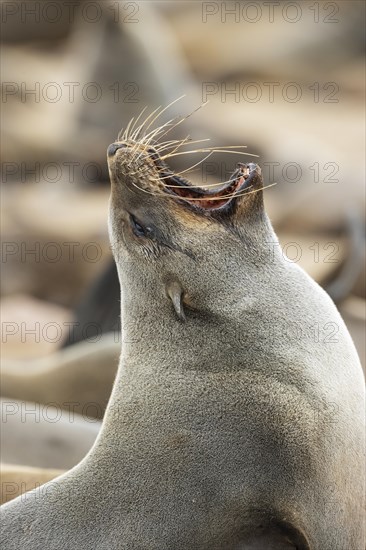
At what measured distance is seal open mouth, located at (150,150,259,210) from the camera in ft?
13.9

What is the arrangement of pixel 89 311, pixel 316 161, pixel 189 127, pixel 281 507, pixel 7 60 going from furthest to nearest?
pixel 7 60 → pixel 189 127 → pixel 316 161 → pixel 89 311 → pixel 281 507

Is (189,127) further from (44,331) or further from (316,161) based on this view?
(44,331)

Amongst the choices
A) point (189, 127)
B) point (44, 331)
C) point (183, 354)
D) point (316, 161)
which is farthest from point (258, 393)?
point (189, 127)

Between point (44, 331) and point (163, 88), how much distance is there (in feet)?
19.2

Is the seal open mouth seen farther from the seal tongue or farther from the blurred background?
the blurred background

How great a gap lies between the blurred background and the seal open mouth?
1.61 metres

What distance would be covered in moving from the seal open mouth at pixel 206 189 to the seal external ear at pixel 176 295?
13.3 inches

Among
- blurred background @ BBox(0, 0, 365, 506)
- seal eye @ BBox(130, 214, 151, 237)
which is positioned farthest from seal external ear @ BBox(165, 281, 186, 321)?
blurred background @ BBox(0, 0, 365, 506)

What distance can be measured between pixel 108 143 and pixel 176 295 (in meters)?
11.2

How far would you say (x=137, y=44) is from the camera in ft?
48.8

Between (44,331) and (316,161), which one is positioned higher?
(316,161)

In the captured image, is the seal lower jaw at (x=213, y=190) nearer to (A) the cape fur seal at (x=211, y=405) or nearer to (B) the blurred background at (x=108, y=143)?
(A) the cape fur seal at (x=211, y=405)

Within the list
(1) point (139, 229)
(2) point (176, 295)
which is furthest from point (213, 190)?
(2) point (176, 295)

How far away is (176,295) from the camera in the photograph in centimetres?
414
